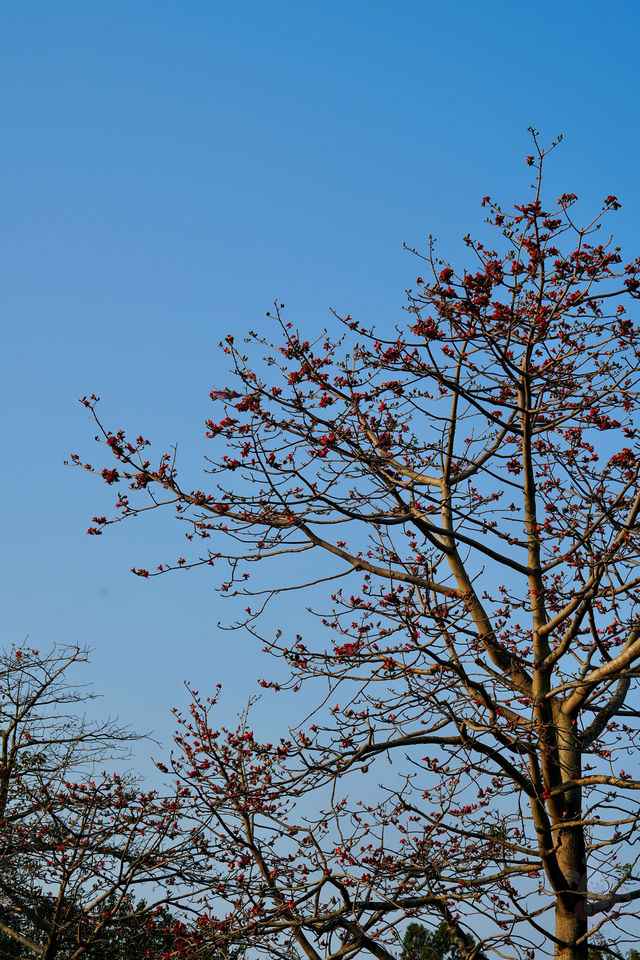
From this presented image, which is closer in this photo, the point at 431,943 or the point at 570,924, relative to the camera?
the point at 570,924

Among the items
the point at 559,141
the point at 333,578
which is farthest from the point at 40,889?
the point at 559,141

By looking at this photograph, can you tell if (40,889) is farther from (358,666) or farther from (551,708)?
(551,708)

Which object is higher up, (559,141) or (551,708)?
(559,141)

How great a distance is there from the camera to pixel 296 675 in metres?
6.14

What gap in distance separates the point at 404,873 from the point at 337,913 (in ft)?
1.89

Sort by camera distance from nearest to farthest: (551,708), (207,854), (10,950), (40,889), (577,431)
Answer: (551,708)
(577,431)
(207,854)
(40,889)
(10,950)

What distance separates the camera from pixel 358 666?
6184 mm

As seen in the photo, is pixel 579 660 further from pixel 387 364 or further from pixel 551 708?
pixel 387 364

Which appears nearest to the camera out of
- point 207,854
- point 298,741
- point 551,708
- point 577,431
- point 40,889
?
point 298,741

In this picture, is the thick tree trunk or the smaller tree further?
the smaller tree

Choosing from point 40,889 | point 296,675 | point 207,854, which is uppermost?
point 296,675

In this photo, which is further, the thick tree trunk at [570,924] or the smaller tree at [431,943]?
the smaller tree at [431,943]

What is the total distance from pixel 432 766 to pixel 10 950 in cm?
859

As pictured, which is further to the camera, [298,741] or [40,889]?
[40,889]
